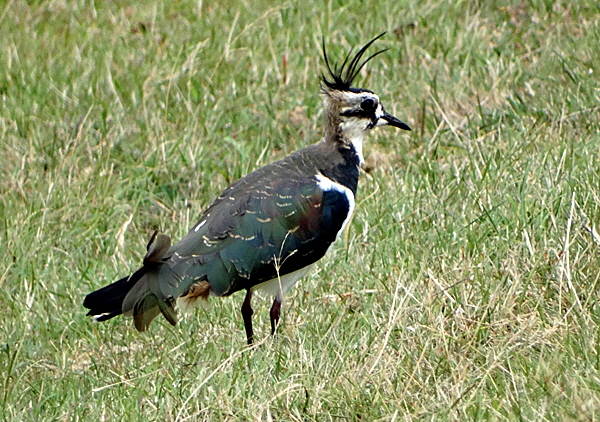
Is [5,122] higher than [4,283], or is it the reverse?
[5,122]

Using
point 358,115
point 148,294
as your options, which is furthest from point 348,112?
point 148,294

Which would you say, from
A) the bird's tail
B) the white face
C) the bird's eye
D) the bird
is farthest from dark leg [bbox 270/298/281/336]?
the bird's eye

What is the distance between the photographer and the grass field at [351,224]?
392 cm

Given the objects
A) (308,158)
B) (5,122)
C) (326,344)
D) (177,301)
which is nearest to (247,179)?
(308,158)

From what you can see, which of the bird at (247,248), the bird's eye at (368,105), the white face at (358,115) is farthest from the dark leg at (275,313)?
the bird's eye at (368,105)

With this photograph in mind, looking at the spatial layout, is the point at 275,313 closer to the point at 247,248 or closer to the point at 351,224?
the point at 247,248

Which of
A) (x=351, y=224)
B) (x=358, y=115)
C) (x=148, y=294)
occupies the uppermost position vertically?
(x=358, y=115)

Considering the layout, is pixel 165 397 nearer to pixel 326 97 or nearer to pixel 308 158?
pixel 308 158

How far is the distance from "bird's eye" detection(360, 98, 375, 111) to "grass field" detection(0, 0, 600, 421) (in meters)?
0.62

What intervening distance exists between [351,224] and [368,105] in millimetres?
748

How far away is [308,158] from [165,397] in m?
1.73

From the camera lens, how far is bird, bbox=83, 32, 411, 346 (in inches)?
185

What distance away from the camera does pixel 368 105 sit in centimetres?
552

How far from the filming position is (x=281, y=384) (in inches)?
157
